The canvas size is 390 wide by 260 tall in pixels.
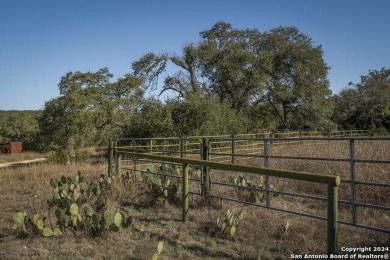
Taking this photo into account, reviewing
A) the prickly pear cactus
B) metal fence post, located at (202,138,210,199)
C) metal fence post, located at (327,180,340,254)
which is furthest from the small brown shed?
metal fence post, located at (327,180,340,254)

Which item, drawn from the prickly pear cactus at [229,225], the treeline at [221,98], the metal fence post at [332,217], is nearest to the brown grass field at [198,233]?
the prickly pear cactus at [229,225]

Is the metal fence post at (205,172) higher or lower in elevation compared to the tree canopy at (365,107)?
lower

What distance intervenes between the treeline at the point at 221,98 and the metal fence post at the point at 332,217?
18.8 m

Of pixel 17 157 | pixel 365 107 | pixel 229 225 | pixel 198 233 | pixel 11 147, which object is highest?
pixel 365 107

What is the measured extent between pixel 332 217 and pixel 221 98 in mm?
28228

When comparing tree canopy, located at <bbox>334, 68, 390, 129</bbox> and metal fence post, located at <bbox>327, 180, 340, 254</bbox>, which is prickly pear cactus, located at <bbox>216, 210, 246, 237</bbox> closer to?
metal fence post, located at <bbox>327, 180, 340, 254</bbox>

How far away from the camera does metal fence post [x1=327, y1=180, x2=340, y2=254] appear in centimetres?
390

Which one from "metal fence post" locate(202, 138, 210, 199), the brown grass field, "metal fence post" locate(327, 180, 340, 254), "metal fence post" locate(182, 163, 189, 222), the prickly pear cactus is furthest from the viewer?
"metal fence post" locate(202, 138, 210, 199)

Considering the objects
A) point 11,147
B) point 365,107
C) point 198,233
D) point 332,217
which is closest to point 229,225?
point 198,233

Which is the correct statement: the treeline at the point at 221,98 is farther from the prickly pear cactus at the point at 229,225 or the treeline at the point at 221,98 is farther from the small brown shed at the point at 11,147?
the prickly pear cactus at the point at 229,225

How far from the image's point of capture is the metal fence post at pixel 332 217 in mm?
3902

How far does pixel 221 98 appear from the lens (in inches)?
1257

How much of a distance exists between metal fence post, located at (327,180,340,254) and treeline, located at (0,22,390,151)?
18814 mm

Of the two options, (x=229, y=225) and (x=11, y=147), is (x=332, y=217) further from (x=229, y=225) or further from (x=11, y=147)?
(x=11, y=147)
